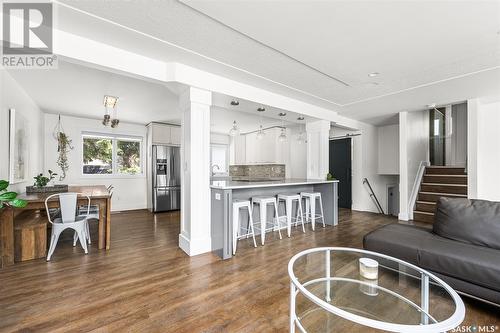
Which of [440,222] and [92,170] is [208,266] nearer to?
[440,222]

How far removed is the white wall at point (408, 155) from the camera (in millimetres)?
5133

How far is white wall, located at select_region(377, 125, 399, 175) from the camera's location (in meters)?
6.07

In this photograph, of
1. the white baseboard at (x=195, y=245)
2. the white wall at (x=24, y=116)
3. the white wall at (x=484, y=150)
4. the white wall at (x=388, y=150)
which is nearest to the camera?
the white wall at (x=24, y=116)

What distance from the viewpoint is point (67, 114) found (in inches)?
210

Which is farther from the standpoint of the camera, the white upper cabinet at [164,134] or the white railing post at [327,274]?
the white upper cabinet at [164,134]

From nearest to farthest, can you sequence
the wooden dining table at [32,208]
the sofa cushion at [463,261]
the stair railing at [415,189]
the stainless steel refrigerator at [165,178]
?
the sofa cushion at [463,261]
the wooden dining table at [32,208]
the stair railing at [415,189]
the stainless steel refrigerator at [165,178]

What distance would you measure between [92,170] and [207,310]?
557cm

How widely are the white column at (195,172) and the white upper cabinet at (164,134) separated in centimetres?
311

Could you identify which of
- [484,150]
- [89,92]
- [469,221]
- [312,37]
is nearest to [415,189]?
[484,150]

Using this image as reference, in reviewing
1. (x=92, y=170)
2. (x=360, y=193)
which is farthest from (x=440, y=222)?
(x=92, y=170)

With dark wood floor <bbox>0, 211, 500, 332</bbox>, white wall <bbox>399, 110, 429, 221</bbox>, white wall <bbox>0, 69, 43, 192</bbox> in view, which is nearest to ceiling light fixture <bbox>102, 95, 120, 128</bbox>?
white wall <bbox>0, 69, 43, 192</bbox>

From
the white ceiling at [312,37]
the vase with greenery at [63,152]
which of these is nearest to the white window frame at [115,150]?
the vase with greenery at [63,152]

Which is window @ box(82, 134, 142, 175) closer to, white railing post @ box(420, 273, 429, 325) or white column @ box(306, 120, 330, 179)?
white column @ box(306, 120, 330, 179)

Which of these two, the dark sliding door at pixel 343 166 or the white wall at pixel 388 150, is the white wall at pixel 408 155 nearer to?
the white wall at pixel 388 150
